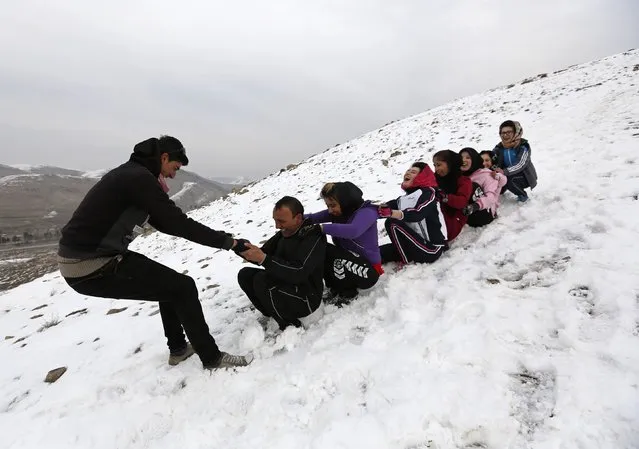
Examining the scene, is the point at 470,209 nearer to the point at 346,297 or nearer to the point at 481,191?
the point at 481,191

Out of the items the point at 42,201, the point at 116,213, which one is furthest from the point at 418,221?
the point at 42,201

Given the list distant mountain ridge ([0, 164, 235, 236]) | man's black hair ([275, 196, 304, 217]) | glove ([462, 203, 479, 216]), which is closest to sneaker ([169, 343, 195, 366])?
man's black hair ([275, 196, 304, 217])

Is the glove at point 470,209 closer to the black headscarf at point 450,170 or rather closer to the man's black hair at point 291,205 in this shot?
the black headscarf at point 450,170

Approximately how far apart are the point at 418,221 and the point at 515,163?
3170 mm

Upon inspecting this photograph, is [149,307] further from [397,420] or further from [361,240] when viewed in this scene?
[397,420]

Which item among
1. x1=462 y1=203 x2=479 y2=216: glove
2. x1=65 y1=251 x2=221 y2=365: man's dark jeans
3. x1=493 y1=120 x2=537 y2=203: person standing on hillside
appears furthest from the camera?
x1=493 y1=120 x2=537 y2=203: person standing on hillside

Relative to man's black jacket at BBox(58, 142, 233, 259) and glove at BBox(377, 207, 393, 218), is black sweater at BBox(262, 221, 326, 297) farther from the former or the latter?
man's black jacket at BBox(58, 142, 233, 259)

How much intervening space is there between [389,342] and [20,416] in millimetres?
3922

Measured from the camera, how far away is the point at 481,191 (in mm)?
5828

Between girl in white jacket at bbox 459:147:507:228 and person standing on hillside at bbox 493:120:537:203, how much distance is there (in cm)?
49

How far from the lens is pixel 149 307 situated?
5.95 meters

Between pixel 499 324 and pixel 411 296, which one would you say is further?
pixel 411 296

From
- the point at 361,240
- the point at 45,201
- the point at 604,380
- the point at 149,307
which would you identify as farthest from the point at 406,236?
the point at 45,201

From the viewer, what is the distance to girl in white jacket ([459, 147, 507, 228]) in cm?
552
